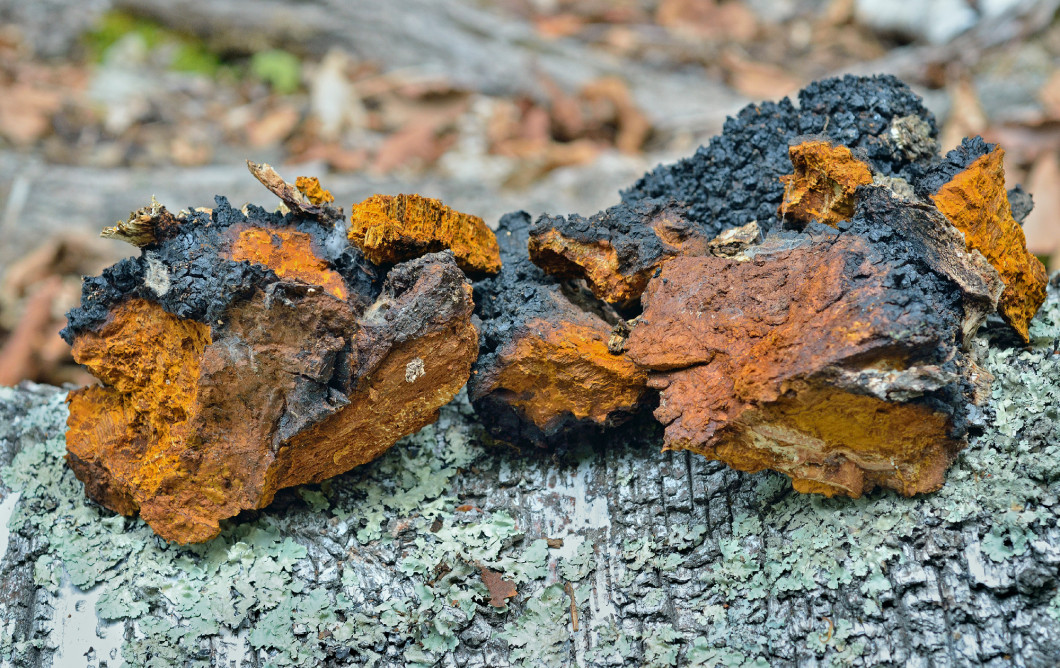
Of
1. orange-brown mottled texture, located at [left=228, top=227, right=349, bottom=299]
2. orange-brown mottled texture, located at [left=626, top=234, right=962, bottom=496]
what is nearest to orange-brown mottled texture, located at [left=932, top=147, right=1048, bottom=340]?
orange-brown mottled texture, located at [left=626, top=234, right=962, bottom=496]

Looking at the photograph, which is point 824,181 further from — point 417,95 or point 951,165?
point 417,95

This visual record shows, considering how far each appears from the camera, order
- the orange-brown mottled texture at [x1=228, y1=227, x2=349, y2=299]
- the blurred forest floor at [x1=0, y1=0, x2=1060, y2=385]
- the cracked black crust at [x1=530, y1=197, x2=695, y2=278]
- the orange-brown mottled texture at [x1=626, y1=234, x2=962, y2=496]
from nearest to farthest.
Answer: the orange-brown mottled texture at [x1=626, y1=234, x2=962, y2=496] < the orange-brown mottled texture at [x1=228, y1=227, x2=349, y2=299] < the cracked black crust at [x1=530, y1=197, x2=695, y2=278] < the blurred forest floor at [x1=0, y1=0, x2=1060, y2=385]

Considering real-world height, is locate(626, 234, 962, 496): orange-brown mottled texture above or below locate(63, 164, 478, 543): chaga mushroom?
above

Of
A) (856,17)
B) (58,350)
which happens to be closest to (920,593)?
(58,350)

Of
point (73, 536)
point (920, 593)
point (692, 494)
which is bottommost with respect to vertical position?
point (73, 536)

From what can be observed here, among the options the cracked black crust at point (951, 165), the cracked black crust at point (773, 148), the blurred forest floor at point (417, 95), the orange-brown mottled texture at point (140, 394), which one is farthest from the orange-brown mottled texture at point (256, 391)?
the blurred forest floor at point (417, 95)

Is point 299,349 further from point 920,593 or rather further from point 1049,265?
point 1049,265

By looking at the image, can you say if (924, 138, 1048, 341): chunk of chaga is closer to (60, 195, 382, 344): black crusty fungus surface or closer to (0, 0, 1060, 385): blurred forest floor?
(60, 195, 382, 344): black crusty fungus surface
